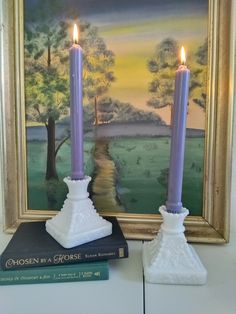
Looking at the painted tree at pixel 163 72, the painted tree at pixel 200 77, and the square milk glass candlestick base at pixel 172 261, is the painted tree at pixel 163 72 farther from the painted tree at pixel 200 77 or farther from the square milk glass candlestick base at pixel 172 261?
the square milk glass candlestick base at pixel 172 261

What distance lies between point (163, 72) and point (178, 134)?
0.17 metres

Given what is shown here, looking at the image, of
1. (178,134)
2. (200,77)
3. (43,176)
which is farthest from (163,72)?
(43,176)

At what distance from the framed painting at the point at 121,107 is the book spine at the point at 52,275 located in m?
0.14

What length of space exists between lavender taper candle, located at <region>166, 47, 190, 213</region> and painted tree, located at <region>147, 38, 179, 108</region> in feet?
0.36

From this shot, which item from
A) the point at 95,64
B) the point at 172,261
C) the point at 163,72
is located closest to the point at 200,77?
the point at 163,72

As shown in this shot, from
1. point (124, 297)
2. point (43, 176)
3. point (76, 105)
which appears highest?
point (76, 105)

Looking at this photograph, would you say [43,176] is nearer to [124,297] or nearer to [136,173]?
[136,173]

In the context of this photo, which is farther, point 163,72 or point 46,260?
point 163,72

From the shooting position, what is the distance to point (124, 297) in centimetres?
45

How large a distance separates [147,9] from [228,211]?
1.33 ft

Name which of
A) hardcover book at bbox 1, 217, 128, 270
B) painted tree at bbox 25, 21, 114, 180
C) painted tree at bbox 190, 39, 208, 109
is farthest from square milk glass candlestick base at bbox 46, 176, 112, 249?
painted tree at bbox 190, 39, 208, 109

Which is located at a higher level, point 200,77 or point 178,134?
point 200,77

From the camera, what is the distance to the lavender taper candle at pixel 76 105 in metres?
0.52

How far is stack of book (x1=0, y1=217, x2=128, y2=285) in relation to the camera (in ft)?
1.60
